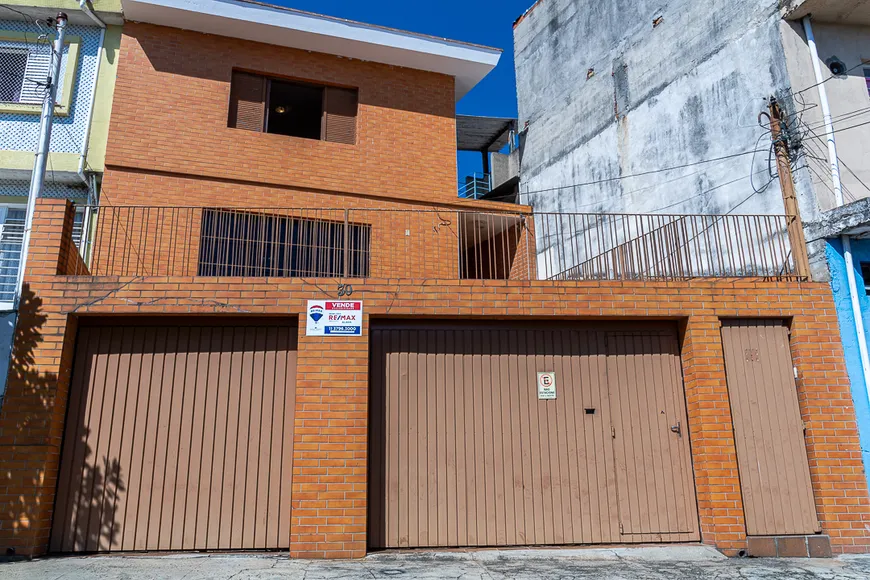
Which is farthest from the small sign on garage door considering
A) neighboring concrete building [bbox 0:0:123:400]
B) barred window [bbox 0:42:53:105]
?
barred window [bbox 0:42:53:105]

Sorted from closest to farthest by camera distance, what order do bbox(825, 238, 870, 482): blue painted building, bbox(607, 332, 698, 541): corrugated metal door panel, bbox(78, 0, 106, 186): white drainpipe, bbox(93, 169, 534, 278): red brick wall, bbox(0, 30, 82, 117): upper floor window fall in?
1. bbox(607, 332, 698, 541): corrugated metal door panel
2. bbox(825, 238, 870, 482): blue painted building
3. bbox(93, 169, 534, 278): red brick wall
4. bbox(78, 0, 106, 186): white drainpipe
5. bbox(0, 30, 82, 117): upper floor window

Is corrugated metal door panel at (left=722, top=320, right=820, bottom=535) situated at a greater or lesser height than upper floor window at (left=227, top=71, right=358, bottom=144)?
lesser

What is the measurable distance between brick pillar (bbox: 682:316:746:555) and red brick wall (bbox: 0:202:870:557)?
1 cm

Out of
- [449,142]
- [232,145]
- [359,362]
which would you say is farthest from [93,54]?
[359,362]

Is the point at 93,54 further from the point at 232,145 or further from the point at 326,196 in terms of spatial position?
the point at 326,196

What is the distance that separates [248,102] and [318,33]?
5.17ft

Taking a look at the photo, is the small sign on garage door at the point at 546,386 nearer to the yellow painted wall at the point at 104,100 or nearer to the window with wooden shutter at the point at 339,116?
the window with wooden shutter at the point at 339,116

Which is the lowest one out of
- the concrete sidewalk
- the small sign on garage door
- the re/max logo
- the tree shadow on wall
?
the concrete sidewalk

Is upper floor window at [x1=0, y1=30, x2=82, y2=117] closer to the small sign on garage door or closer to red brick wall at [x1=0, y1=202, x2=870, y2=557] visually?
red brick wall at [x1=0, y1=202, x2=870, y2=557]

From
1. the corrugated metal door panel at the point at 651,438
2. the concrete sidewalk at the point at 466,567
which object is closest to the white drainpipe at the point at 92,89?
the concrete sidewalk at the point at 466,567

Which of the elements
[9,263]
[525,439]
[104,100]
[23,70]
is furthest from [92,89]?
[525,439]

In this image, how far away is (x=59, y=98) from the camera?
970 cm

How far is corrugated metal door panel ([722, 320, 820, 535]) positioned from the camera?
682cm

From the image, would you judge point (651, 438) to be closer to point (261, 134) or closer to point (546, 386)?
point (546, 386)
